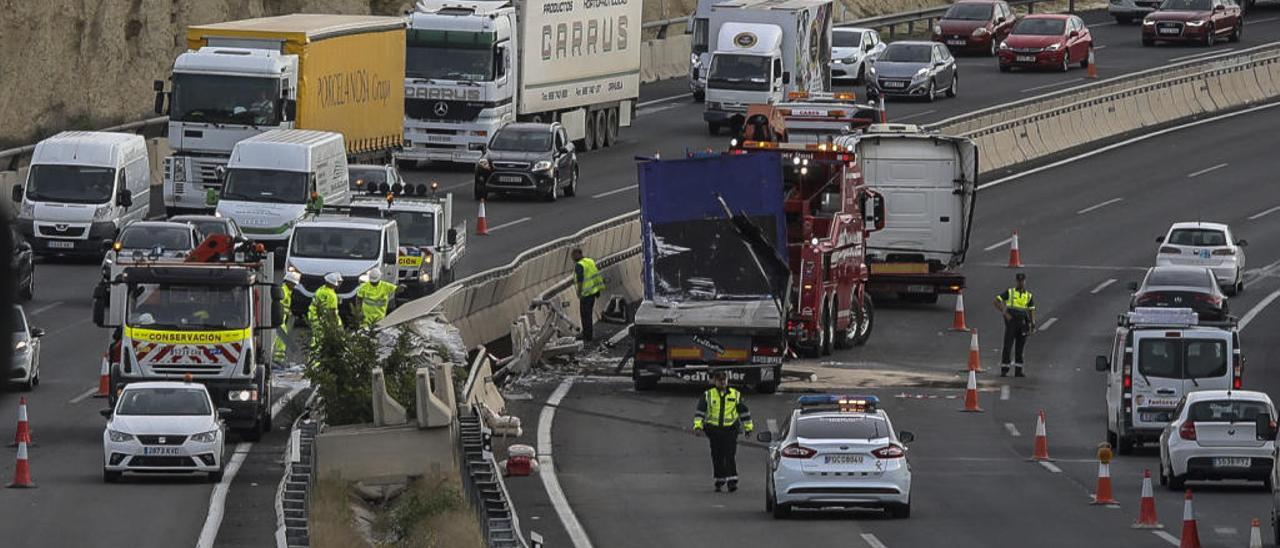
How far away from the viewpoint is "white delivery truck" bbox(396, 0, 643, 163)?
175ft

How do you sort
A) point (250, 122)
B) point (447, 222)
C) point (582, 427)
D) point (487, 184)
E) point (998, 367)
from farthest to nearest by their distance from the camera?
point (487, 184), point (250, 122), point (447, 222), point (998, 367), point (582, 427)

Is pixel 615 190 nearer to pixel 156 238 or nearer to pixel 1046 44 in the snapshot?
pixel 156 238

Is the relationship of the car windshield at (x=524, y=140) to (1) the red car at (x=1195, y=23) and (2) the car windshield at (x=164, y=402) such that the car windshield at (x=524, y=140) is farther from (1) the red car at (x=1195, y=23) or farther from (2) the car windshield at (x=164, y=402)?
(1) the red car at (x=1195, y=23)

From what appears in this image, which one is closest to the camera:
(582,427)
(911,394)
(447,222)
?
(582,427)

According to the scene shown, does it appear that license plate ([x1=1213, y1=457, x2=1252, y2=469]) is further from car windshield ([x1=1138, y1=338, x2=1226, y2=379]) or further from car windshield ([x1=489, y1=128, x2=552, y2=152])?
car windshield ([x1=489, y1=128, x2=552, y2=152])

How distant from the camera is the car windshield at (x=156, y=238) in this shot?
1511 inches

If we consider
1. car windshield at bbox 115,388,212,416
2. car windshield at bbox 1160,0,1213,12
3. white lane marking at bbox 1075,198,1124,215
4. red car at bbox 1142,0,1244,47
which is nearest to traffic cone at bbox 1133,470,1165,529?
car windshield at bbox 115,388,212,416

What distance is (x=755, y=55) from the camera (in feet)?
199

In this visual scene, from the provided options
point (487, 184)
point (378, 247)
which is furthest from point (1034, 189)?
point (378, 247)

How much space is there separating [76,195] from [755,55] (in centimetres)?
2284

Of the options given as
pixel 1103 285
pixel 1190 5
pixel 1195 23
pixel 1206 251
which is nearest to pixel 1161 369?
pixel 1206 251

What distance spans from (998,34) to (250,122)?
39.4m

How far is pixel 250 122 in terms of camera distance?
44625mm

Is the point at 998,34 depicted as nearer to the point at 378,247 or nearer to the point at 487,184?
the point at 487,184
